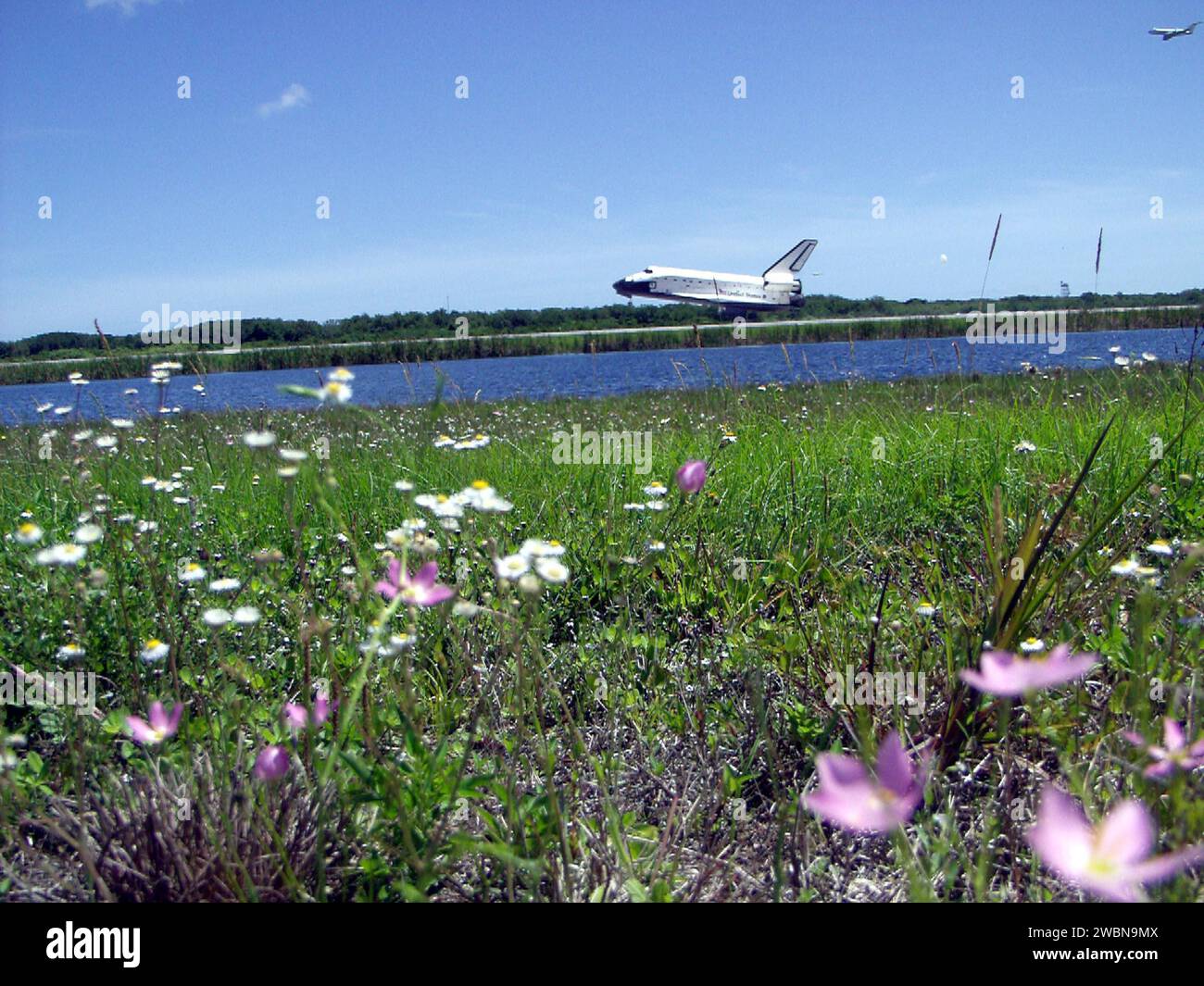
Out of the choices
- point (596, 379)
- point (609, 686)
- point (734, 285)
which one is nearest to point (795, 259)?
point (734, 285)

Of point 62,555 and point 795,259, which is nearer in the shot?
point 62,555

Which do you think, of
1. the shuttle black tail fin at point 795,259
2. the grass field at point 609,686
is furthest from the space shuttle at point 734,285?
the grass field at point 609,686

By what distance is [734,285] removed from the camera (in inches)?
1954

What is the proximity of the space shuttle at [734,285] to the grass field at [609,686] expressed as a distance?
141 feet

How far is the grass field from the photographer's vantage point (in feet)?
3.51

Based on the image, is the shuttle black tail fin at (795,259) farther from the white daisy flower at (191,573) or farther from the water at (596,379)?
the white daisy flower at (191,573)

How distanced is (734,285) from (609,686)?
5046cm

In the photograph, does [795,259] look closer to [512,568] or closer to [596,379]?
[596,379]

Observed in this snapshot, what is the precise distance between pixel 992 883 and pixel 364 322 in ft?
134

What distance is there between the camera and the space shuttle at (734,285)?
4597cm

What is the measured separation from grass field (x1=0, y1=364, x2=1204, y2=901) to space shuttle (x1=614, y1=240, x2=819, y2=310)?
43.1 m

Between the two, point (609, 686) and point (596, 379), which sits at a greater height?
point (596, 379)

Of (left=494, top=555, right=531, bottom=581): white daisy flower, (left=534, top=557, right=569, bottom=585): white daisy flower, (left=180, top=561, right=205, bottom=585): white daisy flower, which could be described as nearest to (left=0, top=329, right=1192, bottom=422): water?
(left=180, top=561, right=205, bottom=585): white daisy flower
